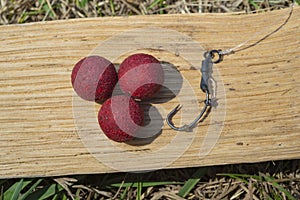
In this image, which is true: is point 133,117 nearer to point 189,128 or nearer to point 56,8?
point 189,128

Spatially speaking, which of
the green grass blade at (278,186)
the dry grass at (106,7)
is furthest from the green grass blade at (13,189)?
the green grass blade at (278,186)

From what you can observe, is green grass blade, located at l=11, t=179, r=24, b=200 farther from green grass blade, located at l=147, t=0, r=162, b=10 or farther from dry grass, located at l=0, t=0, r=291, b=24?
green grass blade, located at l=147, t=0, r=162, b=10

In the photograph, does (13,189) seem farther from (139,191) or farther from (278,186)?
(278,186)

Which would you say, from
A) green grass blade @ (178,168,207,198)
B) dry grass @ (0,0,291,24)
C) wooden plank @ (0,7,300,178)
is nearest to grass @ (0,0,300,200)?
green grass blade @ (178,168,207,198)

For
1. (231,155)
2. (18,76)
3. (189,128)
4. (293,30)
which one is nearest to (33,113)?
(18,76)

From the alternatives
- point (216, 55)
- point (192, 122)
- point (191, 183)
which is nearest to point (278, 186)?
point (191, 183)

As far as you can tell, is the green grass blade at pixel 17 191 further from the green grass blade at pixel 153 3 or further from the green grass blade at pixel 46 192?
the green grass blade at pixel 153 3
